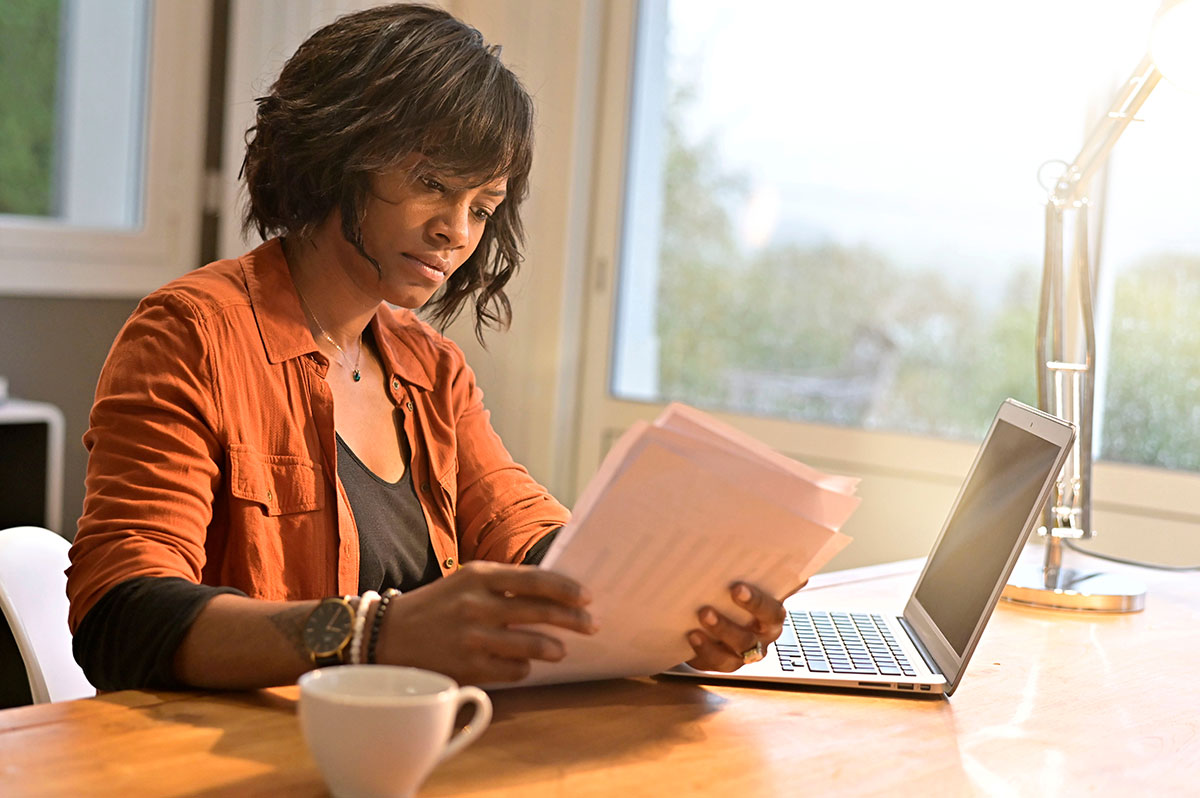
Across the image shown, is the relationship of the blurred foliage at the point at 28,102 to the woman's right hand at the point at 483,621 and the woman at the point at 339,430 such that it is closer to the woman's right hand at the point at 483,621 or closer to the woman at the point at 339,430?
the woman at the point at 339,430

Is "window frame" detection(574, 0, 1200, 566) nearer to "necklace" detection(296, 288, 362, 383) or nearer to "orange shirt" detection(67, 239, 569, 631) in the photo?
"orange shirt" detection(67, 239, 569, 631)

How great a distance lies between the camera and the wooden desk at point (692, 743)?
0.84 metres

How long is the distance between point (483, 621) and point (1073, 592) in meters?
0.99

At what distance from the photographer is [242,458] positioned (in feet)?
3.98

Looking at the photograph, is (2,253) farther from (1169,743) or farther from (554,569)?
(1169,743)

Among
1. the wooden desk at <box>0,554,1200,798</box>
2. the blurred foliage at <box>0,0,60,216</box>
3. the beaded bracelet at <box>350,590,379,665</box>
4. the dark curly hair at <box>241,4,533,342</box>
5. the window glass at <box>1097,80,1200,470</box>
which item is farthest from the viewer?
the blurred foliage at <box>0,0,60,216</box>

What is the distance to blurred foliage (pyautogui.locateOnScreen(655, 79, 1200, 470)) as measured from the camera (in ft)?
8.29

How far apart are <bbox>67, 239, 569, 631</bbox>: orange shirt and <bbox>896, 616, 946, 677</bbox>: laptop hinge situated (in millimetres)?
407

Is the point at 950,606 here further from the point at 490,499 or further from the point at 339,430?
the point at 339,430

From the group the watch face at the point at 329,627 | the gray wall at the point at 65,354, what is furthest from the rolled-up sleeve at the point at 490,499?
the gray wall at the point at 65,354

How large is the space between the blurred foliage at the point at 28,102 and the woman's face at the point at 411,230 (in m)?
1.88

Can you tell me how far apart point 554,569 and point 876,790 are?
273 mm

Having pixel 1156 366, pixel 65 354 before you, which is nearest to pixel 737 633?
pixel 1156 366

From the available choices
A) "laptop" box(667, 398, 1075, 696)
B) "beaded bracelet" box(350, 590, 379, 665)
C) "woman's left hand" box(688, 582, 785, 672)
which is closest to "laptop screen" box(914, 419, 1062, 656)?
"laptop" box(667, 398, 1075, 696)
